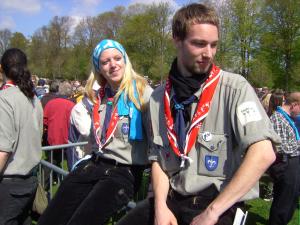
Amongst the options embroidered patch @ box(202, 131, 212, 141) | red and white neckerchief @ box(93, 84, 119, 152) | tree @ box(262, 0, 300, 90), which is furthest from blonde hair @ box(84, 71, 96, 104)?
tree @ box(262, 0, 300, 90)

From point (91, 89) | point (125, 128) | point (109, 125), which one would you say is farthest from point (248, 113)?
point (91, 89)

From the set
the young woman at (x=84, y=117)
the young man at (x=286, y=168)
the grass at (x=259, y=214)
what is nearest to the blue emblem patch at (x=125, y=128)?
the young woman at (x=84, y=117)

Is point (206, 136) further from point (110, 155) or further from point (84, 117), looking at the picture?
point (84, 117)

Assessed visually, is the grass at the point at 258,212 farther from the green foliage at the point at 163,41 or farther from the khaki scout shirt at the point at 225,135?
Answer: the green foliage at the point at 163,41

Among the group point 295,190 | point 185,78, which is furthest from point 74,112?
point 295,190

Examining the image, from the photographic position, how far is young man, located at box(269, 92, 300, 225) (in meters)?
5.73

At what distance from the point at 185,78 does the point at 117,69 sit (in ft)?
3.71

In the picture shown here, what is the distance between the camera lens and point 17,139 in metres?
3.79

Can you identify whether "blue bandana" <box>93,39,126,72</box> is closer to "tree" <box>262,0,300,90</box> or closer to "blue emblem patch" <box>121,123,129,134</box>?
"blue emblem patch" <box>121,123,129,134</box>

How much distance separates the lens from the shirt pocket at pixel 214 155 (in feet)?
7.78

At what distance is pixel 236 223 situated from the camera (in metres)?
2.21

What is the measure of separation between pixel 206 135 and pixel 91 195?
1081 millimetres

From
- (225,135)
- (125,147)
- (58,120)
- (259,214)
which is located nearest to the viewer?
(225,135)

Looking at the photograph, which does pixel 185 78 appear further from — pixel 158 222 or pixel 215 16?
pixel 158 222
